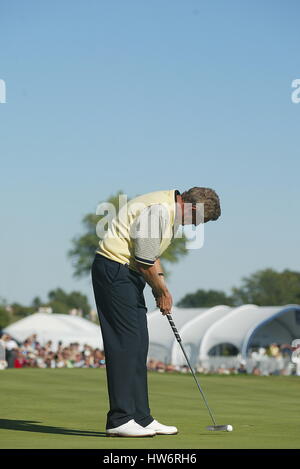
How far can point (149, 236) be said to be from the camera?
721 cm

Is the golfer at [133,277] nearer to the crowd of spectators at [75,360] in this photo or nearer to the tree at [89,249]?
the crowd of spectators at [75,360]

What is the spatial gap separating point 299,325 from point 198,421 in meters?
53.1

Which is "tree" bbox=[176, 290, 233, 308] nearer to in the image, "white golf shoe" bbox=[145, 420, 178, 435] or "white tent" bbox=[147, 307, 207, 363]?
"white tent" bbox=[147, 307, 207, 363]

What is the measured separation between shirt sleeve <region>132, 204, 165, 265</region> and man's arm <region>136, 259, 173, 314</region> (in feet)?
0.25

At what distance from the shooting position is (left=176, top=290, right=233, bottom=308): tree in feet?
538

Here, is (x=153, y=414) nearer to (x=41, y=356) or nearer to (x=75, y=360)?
(x=41, y=356)

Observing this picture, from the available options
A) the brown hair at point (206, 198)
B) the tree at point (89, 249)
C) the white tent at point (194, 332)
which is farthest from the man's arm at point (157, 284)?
the tree at point (89, 249)

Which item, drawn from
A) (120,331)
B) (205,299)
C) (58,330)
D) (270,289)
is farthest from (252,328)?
(205,299)

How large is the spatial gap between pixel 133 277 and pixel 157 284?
294 mm

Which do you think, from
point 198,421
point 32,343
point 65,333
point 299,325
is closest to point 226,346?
point 299,325

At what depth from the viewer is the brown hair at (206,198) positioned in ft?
24.3

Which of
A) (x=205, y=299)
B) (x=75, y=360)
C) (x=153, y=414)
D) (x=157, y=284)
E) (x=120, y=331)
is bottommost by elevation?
(x=205, y=299)

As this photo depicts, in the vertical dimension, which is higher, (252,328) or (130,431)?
(130,431)
